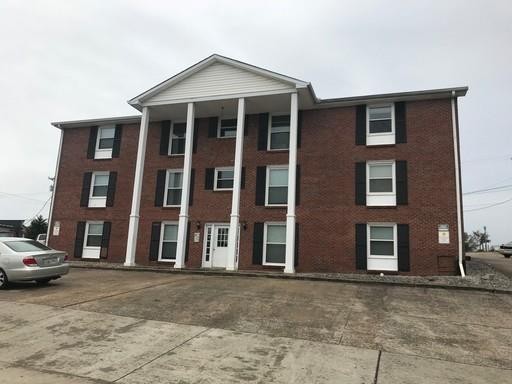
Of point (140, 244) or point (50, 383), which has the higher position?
point (140, 244)

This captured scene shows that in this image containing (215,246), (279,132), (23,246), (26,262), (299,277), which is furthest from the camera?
(279,132)

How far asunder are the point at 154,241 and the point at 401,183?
36.6 ft

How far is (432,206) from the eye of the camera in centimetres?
1541

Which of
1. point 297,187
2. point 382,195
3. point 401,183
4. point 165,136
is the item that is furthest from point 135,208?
point 401,183

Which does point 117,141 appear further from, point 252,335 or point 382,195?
point 252,335

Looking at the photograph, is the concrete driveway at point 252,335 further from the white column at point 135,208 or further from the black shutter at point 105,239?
the black shutter at point 105,239

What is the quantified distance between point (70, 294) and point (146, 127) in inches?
401

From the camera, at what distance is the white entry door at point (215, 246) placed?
17.8m

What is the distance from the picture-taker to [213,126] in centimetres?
1927

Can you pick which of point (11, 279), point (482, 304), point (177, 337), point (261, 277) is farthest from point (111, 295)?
point (482, 304)

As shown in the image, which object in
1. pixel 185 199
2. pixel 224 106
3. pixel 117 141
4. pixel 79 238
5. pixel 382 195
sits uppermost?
pixel 224 106

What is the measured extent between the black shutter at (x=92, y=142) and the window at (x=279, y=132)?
947 cm

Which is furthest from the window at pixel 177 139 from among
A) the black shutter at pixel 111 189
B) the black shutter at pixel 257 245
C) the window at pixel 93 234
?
the black shutter at pixel 257 245

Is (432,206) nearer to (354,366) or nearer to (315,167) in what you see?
(315,167)
